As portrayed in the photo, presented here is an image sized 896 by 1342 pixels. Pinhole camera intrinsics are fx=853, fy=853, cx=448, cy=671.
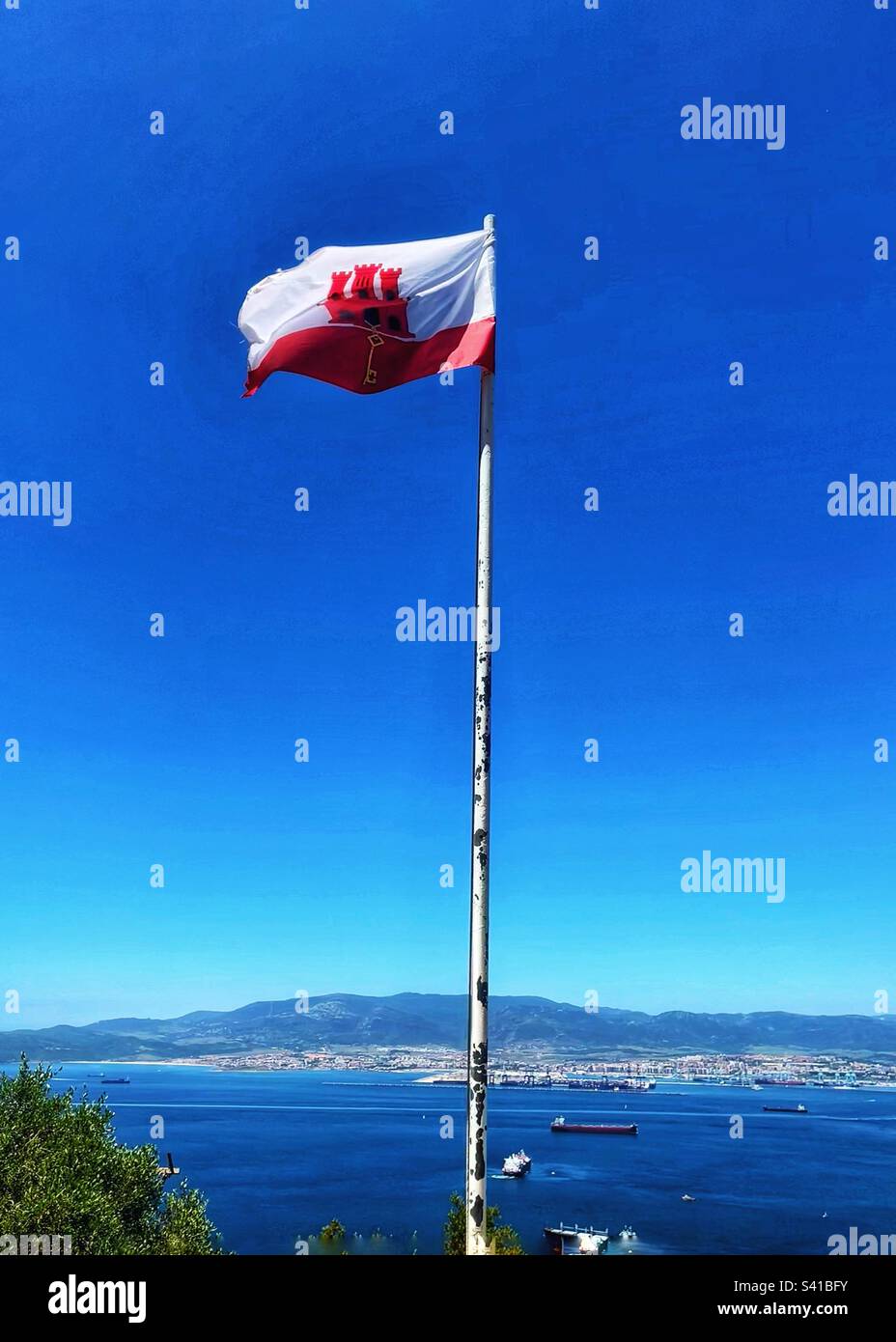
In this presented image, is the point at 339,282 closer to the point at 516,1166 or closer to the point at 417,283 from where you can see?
the point at 417,283

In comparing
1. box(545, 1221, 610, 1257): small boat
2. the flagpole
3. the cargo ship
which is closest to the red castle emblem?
the flagpole

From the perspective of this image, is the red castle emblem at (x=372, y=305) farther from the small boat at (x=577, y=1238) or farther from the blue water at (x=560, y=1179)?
the small boat at (x=577, y=1238)

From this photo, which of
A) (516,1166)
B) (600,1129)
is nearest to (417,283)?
(516,1166)

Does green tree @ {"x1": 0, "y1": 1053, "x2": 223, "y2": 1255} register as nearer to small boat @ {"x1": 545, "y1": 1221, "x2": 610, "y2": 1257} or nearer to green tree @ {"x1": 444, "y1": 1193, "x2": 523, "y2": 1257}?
green tree @ {"x1": 444, "y1": 1193, "x2": 523, "y2": 1257}

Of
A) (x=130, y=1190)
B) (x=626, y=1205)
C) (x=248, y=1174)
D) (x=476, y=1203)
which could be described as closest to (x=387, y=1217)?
(x=626, y=1205)

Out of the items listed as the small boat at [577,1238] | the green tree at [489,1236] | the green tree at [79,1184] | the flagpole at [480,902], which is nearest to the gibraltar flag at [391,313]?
the flagpole at [480,902]
